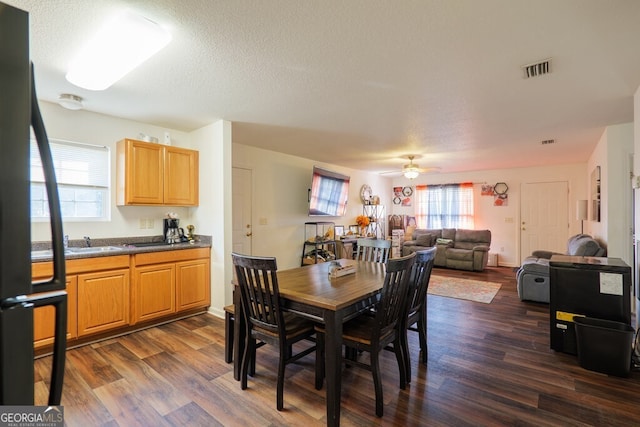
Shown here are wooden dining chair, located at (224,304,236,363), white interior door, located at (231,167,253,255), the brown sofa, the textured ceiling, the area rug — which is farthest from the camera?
the brown sofa

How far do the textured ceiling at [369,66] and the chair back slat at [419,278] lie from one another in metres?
1.42

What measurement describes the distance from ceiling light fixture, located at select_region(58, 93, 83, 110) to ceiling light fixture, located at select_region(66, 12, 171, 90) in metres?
0.59

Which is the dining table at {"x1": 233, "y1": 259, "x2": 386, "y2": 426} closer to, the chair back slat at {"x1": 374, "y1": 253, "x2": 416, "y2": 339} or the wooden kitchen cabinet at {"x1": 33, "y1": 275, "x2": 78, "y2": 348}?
the chair back slat at {"x1": 374, "y1": 253, "x2": 416, "y2": 339}

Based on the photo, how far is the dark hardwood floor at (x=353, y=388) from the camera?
6.05 feet

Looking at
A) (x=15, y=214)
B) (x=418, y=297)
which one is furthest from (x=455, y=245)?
(x=15, y=214)

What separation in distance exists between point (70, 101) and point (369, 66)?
9.10 feet

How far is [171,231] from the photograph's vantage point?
380cm

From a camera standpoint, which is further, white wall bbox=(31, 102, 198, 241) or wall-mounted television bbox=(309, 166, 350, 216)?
wall-mounted television bbox=(309, 166, 350, 216)

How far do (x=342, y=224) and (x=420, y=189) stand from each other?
106 inches

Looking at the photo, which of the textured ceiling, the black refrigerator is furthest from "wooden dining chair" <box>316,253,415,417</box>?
the black refrigerator

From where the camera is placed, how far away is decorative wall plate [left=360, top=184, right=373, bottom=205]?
768 centimetres

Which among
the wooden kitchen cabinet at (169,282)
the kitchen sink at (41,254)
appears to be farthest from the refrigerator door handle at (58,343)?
the wooden kitchen cabinet at (169,282)

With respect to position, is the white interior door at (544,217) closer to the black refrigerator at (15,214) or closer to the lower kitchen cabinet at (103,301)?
the lower kitchen cabinet at (103,301)

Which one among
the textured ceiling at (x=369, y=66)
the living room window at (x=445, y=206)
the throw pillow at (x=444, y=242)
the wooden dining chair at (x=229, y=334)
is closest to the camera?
the textured ceiling at (x=369, y=66)
